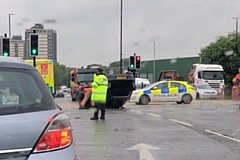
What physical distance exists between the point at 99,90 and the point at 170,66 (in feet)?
222

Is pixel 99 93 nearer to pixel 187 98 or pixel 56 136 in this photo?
pixel 56 136

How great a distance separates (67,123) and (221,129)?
336 inches

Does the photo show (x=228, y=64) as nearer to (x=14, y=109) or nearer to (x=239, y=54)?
(x=239, y=54)

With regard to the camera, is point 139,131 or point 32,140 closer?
point 32,140

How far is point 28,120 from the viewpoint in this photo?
11.9 feet

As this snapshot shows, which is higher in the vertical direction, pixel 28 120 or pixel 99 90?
pixel 99 90

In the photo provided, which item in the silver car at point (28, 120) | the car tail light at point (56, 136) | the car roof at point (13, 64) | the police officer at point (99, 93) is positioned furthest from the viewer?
the police officer at point (99, 93)

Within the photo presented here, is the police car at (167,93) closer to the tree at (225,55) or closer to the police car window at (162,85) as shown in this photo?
the police car window at (162,85)

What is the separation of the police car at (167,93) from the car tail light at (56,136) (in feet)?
67.1

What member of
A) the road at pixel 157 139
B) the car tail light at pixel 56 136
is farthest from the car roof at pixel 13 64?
the road at pixel 157 139

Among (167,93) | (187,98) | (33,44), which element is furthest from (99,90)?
(187,98)

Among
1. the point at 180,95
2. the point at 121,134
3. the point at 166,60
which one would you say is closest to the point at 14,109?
the point at 121,134

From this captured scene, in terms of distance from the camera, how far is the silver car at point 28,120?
3.53m

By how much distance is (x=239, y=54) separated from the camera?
55250 millimetres
